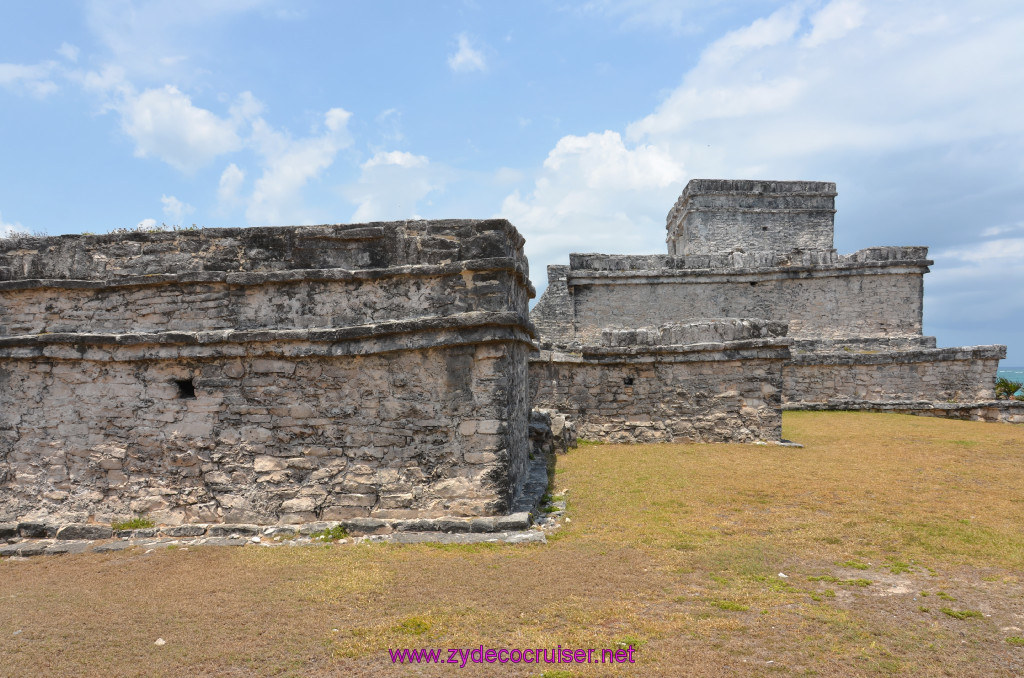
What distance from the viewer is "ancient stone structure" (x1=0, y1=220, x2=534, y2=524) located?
6.23 metres

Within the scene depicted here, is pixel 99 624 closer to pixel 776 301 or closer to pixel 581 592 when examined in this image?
pixel 581 592

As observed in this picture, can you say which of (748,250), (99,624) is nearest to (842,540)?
(99,624)

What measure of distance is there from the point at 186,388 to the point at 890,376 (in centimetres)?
1611

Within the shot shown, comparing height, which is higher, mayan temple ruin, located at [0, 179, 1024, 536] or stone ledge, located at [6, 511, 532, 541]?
mayan temple ruin, located at [0, 179, 1024, 536]

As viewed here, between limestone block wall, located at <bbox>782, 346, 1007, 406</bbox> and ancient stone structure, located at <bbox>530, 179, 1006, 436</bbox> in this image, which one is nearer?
limestone block wall, located at <bbox>782, 346, 1007, 406</bbox>

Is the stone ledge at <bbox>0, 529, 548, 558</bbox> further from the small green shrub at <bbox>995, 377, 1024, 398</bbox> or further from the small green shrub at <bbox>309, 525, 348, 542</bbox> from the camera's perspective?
the small green shrub at <bbox>995, 377, 1024, 398</bbox>

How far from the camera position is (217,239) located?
660 centimetres

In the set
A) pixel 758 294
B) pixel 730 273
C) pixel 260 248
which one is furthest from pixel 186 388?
pixel 758 294

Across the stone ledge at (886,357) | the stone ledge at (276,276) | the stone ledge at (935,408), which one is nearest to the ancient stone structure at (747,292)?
the stone ledge at (886,357)

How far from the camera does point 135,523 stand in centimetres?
641

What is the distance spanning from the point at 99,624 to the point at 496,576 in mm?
2934

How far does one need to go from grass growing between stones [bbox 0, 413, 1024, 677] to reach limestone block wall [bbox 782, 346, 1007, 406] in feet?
27.5

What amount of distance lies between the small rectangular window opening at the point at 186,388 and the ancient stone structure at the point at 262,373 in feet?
0.10

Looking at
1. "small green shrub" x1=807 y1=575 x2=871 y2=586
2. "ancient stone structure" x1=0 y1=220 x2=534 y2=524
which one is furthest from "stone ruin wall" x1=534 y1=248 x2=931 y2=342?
"small green shrub" x1=807 y1=575 x2=871 y2=586
